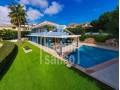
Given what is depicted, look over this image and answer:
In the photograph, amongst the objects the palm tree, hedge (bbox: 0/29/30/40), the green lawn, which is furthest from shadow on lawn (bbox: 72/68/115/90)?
hedge (bbox: 0/29/30/40)

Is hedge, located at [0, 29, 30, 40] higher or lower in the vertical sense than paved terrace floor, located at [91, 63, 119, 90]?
higher

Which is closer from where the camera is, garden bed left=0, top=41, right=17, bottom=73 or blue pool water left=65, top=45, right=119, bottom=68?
garden bed left=0, top=41, right=17, bottom=73

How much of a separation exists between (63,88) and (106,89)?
2.71 metres

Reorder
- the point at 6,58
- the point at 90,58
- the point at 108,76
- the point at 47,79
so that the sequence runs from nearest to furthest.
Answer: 1. the point at 108,76
2. the point at 47,79
3. the point at 6,58
4. the point at 90,58

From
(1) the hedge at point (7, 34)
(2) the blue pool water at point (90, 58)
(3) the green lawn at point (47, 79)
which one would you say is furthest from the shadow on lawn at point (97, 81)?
(1) the hedge at point (7, 34)

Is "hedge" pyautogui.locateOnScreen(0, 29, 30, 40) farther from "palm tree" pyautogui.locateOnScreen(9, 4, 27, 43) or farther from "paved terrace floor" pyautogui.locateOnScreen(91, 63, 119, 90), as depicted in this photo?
"paved terrace floor" pyautogui.locateOnScreen(91, 63, 119, 90)

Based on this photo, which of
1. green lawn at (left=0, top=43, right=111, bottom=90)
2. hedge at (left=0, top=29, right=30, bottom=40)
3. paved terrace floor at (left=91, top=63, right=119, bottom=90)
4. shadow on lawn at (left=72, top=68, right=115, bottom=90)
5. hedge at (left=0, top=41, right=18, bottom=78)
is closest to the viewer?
shadow on lawn at (left=72, top=68, right=115, bottom=90)

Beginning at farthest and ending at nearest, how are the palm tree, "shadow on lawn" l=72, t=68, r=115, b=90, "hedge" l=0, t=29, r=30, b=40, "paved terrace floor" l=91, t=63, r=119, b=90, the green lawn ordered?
"hedge" l=0, t=29, r=30, b=40, the palm tree, the green lawn, "paved terrace floor" l=91, t=63, r=119, b=90, "shadow on lawn" l=72, t=68, r=115, b=90

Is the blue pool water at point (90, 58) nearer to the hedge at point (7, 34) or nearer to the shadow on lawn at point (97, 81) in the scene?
the shadow on lawn at point (97, 81)

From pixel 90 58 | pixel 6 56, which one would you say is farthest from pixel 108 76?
pixel 90 58

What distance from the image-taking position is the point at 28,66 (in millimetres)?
15273

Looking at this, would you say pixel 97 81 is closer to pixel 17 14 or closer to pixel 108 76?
pixel 108 76

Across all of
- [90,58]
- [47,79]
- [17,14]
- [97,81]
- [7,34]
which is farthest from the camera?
[7,34]

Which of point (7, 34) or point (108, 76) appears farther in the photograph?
point (7, 34)
